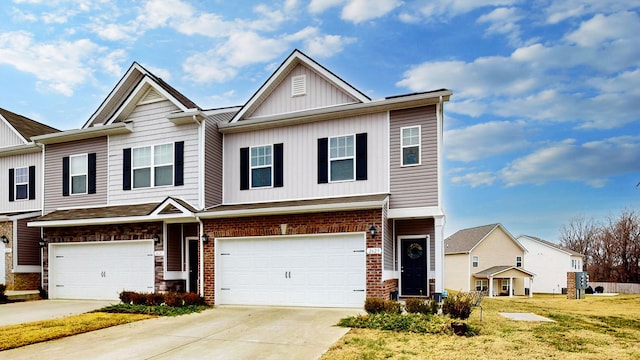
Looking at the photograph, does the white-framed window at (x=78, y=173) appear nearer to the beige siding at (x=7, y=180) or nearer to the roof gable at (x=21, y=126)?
the beige siding at (x=7, y=180)

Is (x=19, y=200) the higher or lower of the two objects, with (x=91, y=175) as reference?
lower

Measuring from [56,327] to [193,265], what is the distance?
20.8 ft

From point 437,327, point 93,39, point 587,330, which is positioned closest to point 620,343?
point 587,330

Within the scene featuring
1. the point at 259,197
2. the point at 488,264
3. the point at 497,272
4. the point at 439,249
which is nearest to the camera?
the point at 439,249

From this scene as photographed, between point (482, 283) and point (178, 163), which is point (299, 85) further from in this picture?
point (482, 283)

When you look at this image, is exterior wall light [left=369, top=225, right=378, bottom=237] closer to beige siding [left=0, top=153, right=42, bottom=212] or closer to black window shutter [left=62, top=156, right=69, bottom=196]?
black window shutter [left=62, top=156, right=69, bottom=196]

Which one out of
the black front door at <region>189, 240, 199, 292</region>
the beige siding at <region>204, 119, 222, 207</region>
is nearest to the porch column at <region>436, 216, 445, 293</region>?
the beige siding at <region>204, 119, 222, 207</region>

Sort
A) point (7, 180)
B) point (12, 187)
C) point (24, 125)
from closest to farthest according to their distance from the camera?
point (12, 187) → point (7, 180) → point (24, 125)

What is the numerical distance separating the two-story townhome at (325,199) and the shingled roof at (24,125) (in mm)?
11077

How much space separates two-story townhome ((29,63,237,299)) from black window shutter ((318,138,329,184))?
382 centimetres

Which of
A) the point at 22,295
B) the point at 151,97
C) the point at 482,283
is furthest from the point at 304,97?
the point at 482,283

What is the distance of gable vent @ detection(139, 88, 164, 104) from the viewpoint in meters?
18.2

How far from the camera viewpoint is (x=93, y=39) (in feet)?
61.0

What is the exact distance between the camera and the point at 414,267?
16.4 metres
